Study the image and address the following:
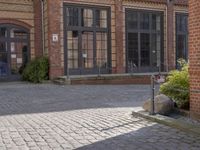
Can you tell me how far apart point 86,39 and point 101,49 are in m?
1.21

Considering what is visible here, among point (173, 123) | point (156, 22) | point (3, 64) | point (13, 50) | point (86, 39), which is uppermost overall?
point (156, 22)

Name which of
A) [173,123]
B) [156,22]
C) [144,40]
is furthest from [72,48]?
[173,123]

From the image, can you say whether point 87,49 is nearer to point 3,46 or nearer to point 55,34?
point 55,34

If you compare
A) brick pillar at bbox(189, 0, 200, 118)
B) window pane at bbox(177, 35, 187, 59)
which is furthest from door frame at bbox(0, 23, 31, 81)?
brick pillar at bbox(189, 0, 200, 118)

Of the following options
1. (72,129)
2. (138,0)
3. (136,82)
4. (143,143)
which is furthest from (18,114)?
(138,0)

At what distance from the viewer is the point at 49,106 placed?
1166cm

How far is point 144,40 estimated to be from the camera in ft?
82.7

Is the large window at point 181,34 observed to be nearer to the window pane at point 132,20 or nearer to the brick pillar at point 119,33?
the window pane at point 132,20

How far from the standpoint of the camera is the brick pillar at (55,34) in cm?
2095

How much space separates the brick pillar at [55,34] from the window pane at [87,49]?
196cm

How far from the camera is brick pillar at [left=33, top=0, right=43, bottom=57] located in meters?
22.0

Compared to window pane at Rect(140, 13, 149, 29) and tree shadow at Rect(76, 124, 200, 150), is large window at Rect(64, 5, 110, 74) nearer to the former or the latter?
window pane at Rect(140, 13, 149, 29)

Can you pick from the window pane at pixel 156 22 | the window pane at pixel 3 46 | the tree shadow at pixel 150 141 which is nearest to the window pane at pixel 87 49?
the window pane at pixel 3 46

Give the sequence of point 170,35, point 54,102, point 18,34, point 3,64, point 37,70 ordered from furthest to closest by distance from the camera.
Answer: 1. point 170,35
2. point 18,34
3. point 3,64
4. point 37,70
5. point 54,102
